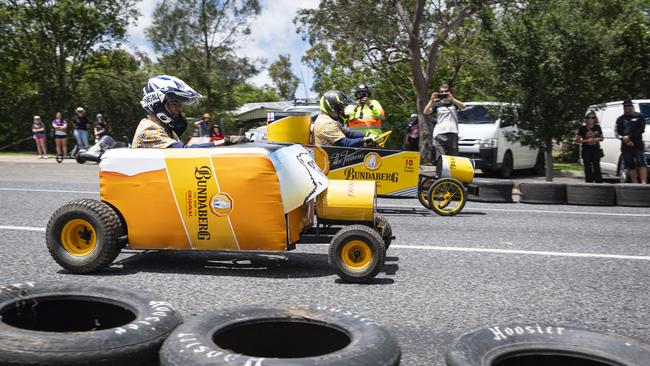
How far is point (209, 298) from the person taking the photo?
5.43 meters

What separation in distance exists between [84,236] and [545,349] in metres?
4.62

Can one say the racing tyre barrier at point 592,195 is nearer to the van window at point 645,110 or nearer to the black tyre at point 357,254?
the van window at point 645,110

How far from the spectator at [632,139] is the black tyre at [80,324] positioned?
13093 mm

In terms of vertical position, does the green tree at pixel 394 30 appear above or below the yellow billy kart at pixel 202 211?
above

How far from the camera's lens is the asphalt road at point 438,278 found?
16.4ft

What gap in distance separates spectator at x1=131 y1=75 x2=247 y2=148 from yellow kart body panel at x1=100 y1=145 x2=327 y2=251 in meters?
0.25

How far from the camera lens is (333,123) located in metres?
10.0

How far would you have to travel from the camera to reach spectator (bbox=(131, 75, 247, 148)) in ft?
21.3

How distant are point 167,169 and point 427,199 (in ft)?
19.8

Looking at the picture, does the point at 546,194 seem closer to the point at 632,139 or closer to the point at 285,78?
the point at 632,139

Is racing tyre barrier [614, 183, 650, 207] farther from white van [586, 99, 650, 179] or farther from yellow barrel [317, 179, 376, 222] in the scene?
yellow barrel [317, 179, 376, 222]

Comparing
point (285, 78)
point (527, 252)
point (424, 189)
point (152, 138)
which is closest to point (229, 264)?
point (152, 138)

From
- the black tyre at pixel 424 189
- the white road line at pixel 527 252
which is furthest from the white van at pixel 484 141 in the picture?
the white road line at pixel 527 252

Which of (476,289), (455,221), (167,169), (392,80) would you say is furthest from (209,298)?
(392,80)
